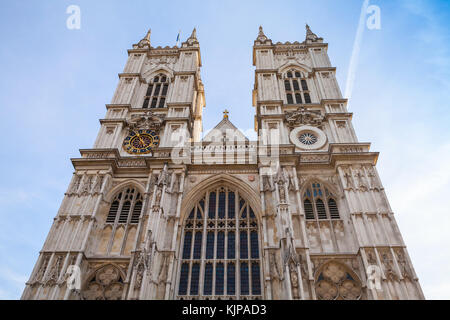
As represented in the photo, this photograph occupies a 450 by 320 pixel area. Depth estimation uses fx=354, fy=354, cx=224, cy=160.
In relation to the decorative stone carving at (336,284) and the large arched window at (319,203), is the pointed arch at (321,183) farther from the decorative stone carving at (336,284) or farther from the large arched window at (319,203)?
the decorative stone carving at (336,284)

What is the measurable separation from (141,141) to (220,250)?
10341mm

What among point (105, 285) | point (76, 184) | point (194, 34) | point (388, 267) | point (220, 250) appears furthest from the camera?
point (194, 34)

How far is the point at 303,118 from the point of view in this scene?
2561 cm

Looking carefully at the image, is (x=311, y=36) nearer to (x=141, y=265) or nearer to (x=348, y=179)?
(x=348, y=179)

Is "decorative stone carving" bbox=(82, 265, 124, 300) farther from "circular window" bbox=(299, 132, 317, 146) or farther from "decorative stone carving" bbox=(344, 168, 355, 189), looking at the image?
"circular window" bbox=(299, 132, 317, 146)

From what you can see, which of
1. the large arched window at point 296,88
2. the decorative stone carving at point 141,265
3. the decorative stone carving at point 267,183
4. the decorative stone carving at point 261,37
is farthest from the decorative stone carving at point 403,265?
the decorative stone carving at point 261,37

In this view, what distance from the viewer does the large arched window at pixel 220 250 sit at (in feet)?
57.0

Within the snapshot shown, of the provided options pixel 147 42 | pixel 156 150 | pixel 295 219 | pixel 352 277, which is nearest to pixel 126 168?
pixel 156 150

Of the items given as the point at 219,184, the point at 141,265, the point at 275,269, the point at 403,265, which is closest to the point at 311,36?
the point at 219,184

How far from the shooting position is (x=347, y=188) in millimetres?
20047

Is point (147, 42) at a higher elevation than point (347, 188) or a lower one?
higher

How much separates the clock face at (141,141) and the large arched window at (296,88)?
430 inches
